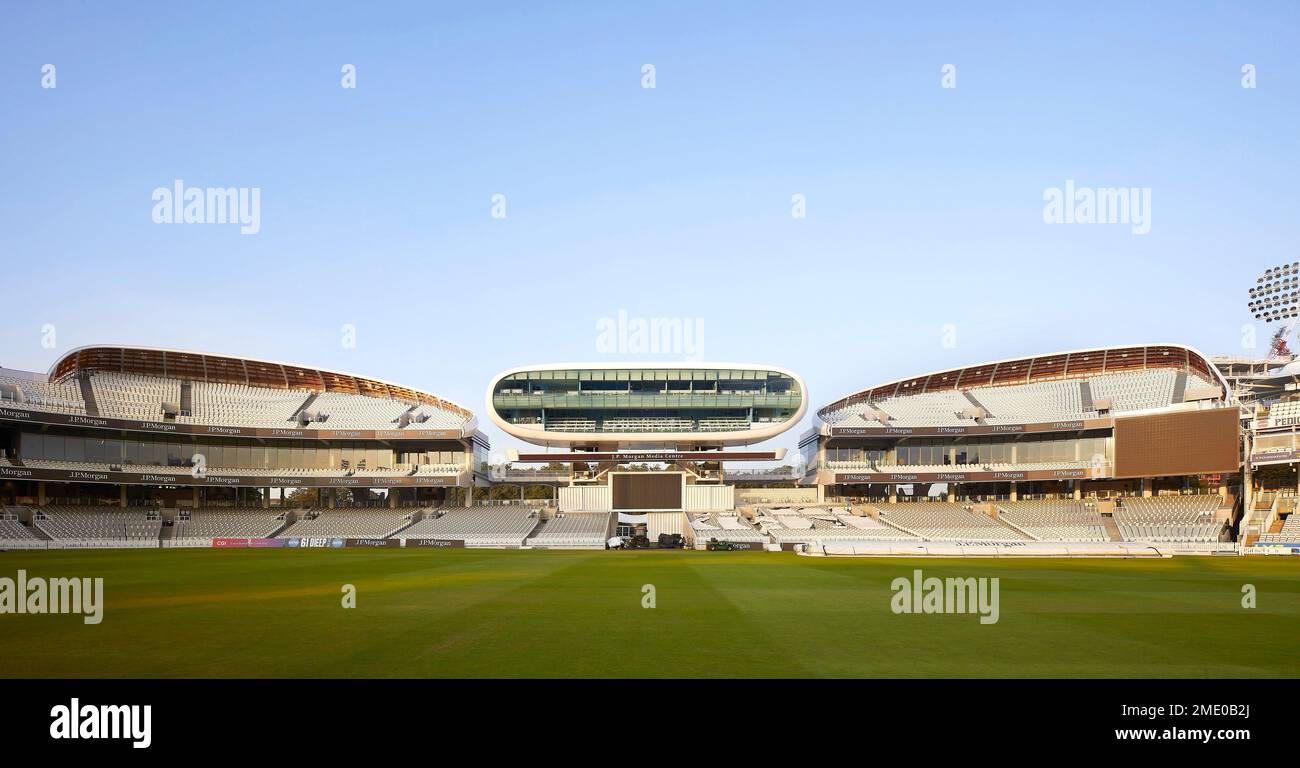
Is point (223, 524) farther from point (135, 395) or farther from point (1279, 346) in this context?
point (1279, 346)

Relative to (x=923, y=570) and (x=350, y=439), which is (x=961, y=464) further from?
(x=350, y=439)

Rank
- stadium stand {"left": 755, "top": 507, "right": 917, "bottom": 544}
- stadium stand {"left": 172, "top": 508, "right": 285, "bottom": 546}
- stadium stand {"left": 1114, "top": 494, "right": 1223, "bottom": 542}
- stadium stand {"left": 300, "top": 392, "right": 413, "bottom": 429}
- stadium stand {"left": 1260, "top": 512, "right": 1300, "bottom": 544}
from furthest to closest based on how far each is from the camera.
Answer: stadium stand {"left": 300, "top": 392, "right": 413, "bottom": 429}
stadium stand {"left": 172, "top": 508, "right": 285, "bottom": 546}
stadium stand {"left": 755, "top": 507, "right": 917, "bottom": 544}
stadium stand {"left": 1114, "top": 494, "right": 1223, "bottom": 542}
stadium stand {"left": 1260, "top": 512, "right": 1300, "bottom": 544}

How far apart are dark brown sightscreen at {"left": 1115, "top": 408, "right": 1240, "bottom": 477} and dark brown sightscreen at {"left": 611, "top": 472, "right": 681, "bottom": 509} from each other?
3390 cm

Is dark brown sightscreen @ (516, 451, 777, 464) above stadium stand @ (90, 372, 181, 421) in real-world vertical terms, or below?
below

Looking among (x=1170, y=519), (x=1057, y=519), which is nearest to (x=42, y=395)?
(x=1057, y=519)

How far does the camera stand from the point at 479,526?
7169 centimetres

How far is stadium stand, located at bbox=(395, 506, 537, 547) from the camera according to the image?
220 feet

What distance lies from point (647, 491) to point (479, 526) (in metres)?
14.7

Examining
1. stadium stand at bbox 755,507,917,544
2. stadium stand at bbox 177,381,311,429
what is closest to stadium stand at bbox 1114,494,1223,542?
stadium stand at bbox 755,507,917,544

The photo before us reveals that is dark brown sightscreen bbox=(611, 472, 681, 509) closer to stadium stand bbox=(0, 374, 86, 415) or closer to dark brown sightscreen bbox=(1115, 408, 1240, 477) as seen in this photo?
dark brown sightscreen bbox=(1115, 408, 1240, 477)

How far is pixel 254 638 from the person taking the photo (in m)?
15.5

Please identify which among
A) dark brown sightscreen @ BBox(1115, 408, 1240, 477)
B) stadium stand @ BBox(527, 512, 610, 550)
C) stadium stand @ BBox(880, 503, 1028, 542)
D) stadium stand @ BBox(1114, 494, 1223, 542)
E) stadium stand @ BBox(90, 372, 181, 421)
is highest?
stadium stand @ BBox(90, 372, 181, 421)
